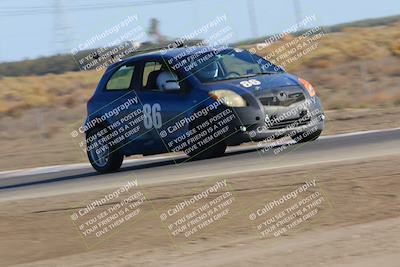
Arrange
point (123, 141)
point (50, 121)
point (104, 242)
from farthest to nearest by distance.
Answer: point (50, 121) < point (123, 141) < point (104, 242)

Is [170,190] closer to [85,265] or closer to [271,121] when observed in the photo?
[271,121]

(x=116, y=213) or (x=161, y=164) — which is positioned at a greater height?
(x=116, y=213)

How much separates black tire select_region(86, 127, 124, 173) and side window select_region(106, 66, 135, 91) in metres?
0.71

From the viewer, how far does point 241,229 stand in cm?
982

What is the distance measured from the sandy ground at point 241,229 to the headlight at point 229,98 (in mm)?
1769

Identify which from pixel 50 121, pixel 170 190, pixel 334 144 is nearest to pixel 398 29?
pixel 50 121

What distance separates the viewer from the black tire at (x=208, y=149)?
47.9ft

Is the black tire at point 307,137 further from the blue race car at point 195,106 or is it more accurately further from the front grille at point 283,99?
the front grille at point 283,99

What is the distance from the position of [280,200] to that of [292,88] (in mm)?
4161

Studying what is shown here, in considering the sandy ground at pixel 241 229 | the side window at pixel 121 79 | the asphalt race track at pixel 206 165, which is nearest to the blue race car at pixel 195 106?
the side window at pixel 121 79

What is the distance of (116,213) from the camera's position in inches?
450

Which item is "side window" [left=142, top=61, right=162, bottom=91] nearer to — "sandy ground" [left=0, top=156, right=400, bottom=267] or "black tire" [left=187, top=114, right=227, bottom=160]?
"black tire" [left=187, top=114, right=227, bottom=160]

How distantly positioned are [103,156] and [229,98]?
8.08 ft

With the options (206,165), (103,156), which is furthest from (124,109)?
(206,165)
